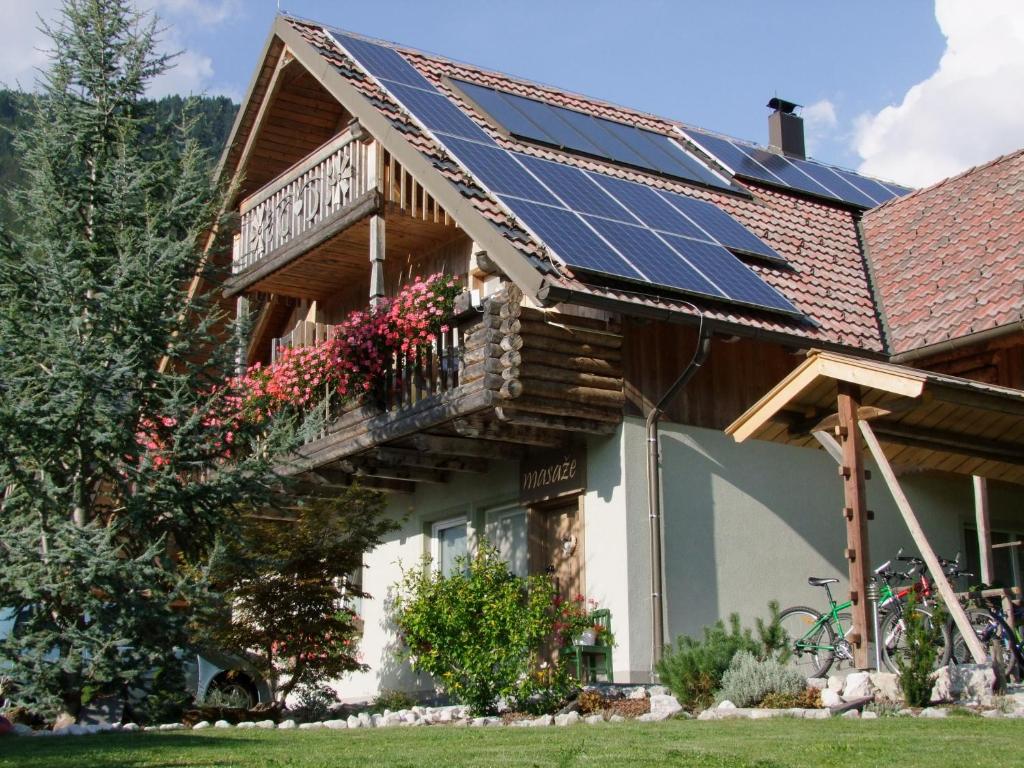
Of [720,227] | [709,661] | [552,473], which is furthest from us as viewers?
[720,227]

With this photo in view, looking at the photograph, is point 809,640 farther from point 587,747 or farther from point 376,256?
point 376,256

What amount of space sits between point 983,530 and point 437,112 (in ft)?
27.1

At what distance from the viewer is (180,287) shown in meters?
13.1

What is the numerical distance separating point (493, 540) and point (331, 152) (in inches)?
216

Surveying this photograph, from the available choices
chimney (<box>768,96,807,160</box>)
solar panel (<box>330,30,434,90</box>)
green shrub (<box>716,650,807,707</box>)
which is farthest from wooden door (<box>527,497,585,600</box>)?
chimney (<box>768,96,807,160</box>)

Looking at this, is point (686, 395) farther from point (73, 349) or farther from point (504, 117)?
point (73, 349)

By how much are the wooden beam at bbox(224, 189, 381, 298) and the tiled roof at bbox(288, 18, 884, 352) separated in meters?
1.04

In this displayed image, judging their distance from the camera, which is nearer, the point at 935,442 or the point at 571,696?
the point at 571,696

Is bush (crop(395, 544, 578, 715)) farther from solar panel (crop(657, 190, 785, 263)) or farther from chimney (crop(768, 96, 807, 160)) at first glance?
chimney (crop(768, 96, 807, 160))

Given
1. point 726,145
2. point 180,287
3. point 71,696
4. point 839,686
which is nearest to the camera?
point 839,686

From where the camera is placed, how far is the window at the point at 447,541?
18.0 meters

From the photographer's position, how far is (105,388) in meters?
12.1

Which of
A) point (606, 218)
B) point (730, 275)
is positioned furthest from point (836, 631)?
point (606, 218)

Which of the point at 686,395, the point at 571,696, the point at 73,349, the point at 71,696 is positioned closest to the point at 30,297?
the point at 73,349
